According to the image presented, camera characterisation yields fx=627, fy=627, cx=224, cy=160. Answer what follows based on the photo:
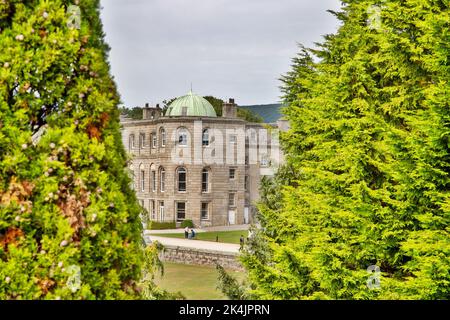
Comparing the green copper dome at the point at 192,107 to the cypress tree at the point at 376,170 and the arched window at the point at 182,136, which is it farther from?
the cypress tree at the point at 376,170

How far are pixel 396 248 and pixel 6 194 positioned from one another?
9022mm

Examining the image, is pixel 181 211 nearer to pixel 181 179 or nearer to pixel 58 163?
pixel 181 179

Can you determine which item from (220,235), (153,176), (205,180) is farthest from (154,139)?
(220,235)

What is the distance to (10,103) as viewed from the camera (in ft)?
19.1

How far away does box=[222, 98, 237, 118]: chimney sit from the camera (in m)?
52.5

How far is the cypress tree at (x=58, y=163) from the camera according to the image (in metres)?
5.66

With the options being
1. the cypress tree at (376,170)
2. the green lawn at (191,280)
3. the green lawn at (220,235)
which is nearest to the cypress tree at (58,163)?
the cypress tree at (376,170)

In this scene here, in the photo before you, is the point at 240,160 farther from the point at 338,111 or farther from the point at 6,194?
the point at 6,194

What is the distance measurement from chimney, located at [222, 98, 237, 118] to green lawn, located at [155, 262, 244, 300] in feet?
63.9

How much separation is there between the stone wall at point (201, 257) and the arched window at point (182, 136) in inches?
669

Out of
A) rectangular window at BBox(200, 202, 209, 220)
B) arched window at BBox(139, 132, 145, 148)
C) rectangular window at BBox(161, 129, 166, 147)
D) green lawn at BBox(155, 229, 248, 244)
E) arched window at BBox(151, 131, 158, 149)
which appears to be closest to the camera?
green lawn at BBox(155, 229, 248, 244)

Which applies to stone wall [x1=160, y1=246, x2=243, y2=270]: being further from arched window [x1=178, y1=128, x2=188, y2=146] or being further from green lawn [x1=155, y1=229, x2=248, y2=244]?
arched window [x1=178, y1=128, x2=188, y2=146]

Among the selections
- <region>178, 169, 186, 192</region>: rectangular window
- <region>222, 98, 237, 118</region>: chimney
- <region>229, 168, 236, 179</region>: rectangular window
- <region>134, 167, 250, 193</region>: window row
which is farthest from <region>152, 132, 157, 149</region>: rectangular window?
<region>229, 168, 236, 179</region>: rectangular window
